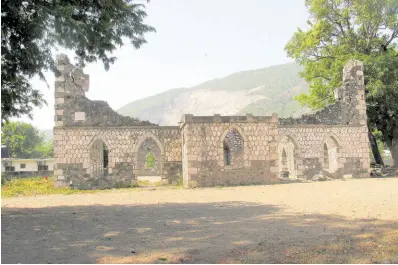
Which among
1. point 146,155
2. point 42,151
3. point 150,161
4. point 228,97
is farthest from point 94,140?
point 228,97

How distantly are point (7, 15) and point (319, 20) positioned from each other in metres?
24.7

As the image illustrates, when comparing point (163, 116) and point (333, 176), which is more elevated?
point (163, 116)

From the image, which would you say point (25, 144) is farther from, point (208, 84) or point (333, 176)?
point (208, 84)

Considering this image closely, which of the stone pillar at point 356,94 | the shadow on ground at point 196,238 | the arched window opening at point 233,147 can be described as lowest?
the shadow on ground at point 196,238

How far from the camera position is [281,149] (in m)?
28.6

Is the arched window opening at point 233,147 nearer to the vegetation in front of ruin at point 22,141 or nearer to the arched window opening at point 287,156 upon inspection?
the arched window opening at point 287,156

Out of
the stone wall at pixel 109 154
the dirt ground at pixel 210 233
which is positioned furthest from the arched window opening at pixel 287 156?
the dirt ground at pixel 210 233

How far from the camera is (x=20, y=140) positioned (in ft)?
225

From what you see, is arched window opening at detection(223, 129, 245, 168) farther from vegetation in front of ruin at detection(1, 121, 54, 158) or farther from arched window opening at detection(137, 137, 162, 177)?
vegetation in front of ruin at detection(1, 121, 54, 158)

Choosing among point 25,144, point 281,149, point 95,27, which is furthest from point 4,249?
point 25,144

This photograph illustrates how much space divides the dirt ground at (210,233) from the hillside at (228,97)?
123m

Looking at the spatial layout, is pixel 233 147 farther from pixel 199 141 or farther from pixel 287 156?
pixel 199 141

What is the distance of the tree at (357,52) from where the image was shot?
971 inches

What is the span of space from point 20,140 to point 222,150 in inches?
2321
